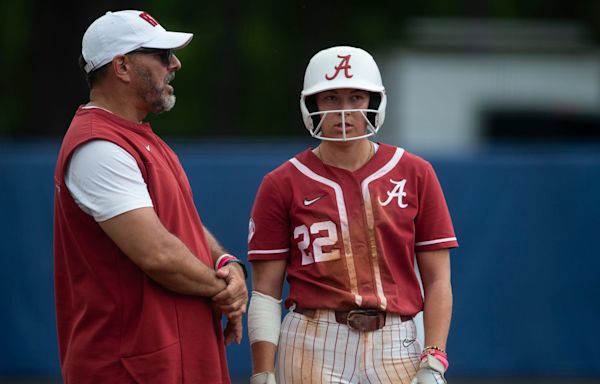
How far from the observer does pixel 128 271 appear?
12.5ft

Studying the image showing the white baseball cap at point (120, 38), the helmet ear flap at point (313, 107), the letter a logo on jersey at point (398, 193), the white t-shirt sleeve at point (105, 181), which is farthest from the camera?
the helmet ear flap at point (313, 107)

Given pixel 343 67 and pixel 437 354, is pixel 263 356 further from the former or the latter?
pixel 343 67

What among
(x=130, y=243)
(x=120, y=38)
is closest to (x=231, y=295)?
(x=130, y=243)

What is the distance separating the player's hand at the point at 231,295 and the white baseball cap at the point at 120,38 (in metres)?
0.91

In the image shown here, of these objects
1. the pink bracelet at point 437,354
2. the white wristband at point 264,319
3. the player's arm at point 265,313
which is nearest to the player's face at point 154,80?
the player's arm at point 265,313

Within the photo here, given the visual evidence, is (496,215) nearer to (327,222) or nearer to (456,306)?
(456,306)

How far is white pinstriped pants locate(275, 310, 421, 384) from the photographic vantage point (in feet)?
13.4

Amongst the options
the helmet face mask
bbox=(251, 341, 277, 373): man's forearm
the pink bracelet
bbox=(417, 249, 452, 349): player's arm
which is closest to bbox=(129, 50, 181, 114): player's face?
the helmet face mask

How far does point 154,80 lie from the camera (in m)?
4.00

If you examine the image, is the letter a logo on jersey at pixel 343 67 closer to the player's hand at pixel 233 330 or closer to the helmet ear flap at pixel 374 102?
the helmet ear flap at pixel 374 102

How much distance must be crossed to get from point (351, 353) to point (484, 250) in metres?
4.77

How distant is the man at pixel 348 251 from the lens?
13.5 ft

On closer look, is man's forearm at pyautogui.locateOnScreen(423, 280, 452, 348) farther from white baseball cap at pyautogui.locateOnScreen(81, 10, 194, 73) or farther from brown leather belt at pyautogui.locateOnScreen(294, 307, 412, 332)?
white baseball cap at pyautogui.locateOnScreen(81, 10, 194, 73)

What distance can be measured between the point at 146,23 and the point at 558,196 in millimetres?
5602
